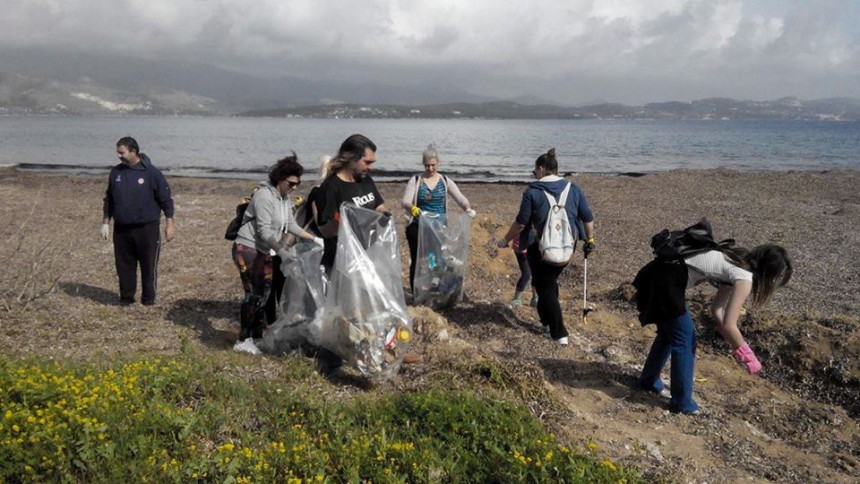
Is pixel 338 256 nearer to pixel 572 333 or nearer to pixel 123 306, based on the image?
pixel 572 333

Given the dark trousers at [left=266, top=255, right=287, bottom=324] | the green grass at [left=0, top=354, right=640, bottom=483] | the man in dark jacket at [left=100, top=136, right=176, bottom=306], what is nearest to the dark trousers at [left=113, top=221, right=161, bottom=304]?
the man in dark jacket at [left=100, top=136, right=176, bottom=306]

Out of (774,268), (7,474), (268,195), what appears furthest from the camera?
(268,195)

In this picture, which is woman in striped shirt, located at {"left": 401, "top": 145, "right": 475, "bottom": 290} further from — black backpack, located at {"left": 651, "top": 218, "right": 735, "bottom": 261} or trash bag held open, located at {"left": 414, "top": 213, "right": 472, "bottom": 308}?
black backpack, located at {"left": 651, "top": 218, "right": 735, "bottom": 261}

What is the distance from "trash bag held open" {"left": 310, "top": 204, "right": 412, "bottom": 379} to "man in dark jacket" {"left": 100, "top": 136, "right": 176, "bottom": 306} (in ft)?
9.35

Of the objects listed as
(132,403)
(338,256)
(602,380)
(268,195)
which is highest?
(268,195)

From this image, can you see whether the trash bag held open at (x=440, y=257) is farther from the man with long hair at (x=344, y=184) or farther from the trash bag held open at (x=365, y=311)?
the trash bag held open at (x=365, y=311)

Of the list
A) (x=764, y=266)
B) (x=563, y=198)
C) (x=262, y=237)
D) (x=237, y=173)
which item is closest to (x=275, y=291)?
(x=262, y=237)

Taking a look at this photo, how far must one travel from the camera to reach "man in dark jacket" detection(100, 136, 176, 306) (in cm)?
708

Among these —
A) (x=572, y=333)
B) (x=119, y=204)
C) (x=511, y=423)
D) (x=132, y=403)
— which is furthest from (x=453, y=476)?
(x=119, y=204)

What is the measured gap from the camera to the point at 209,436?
13.3 ft

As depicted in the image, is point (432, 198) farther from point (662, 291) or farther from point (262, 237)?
point (662, 291)

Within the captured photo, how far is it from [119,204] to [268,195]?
7.98ft

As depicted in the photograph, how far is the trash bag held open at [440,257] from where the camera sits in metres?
→ 7.27

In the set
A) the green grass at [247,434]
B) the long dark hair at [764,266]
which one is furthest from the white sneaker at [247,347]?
the long dark hair at [764,266]
